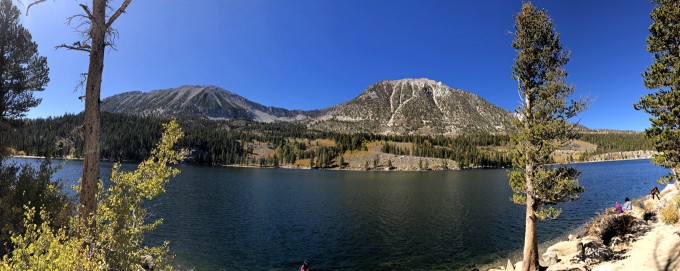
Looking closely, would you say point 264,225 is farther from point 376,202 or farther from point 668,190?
point 668,190

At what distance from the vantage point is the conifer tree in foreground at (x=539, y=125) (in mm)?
21188

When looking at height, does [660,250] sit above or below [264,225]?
above

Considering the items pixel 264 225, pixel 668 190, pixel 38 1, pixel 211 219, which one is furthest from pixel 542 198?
pixel 211 219

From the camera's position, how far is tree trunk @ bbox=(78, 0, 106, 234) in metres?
9.02

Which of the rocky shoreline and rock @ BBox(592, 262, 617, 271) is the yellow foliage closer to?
rock @ BBox(592, 262, 617, 271)

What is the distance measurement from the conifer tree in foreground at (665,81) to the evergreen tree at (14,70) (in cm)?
4701

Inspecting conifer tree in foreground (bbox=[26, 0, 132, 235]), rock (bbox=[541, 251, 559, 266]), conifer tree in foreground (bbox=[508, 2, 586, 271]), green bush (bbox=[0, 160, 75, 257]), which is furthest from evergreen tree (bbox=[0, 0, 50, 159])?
rock (bbox=[541, 251, 559, 266])

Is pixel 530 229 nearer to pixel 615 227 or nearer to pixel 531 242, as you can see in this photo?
pixel 531 242

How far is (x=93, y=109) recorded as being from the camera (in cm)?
902

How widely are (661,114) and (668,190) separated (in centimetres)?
1989

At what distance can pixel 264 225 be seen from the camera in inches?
1938

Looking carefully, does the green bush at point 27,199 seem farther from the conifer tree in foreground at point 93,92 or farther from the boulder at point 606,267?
the boulder at point 606,267

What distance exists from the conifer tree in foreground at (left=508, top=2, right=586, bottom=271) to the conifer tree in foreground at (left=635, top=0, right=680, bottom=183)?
1172 centimetres

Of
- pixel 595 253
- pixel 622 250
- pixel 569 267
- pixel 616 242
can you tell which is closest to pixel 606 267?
pixel 569 267
